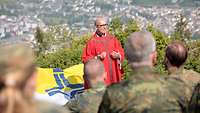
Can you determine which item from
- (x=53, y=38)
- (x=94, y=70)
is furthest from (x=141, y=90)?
(x=53, y=38)

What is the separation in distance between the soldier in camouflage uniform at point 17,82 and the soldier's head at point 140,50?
1689mm

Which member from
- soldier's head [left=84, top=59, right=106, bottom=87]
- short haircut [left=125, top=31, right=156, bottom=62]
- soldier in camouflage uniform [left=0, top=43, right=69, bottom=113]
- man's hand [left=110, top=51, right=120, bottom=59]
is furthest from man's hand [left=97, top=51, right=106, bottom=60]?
soldier in camouflage uniform [left=0, top=43, right=69, bottom=113]

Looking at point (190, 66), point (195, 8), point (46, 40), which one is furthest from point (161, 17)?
point (190, 66)

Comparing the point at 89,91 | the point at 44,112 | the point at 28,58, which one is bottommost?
the point at 89,91

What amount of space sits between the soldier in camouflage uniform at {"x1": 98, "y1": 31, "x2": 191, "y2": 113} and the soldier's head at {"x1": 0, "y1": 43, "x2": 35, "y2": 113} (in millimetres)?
1652

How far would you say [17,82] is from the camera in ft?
9.04

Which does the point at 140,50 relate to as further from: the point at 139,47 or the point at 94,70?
the point at 94,70

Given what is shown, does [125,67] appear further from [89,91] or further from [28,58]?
[28,58]

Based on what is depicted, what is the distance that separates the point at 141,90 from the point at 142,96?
4cm

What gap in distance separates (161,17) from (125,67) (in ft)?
318

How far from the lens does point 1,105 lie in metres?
2.76

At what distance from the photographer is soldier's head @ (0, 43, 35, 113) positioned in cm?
273

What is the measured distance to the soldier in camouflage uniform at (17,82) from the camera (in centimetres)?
273

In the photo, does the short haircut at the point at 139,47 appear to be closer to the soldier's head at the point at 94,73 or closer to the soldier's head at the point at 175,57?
the soldier's head at the point at 94,73
